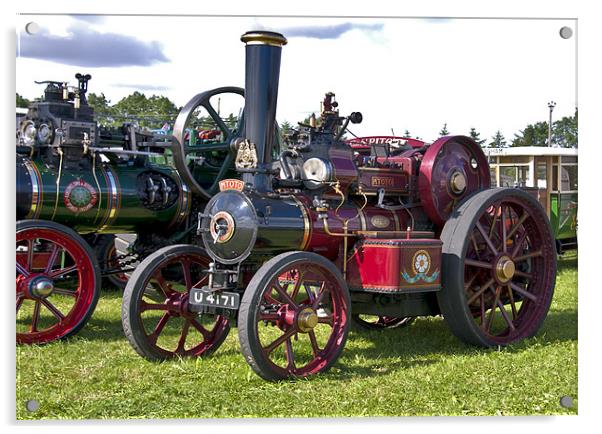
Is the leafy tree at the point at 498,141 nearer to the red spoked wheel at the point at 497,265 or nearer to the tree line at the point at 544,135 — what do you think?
the tree line at the point at 544,135

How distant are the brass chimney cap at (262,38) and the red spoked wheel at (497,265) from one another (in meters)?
1.64

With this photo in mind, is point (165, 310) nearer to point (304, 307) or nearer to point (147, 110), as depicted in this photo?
point (304, 307)

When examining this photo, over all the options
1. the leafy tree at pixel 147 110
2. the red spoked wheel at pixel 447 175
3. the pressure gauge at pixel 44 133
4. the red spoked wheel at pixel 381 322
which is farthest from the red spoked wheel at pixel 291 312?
the pressure gauge at pixel 44 133

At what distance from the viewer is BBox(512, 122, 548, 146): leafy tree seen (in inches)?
254

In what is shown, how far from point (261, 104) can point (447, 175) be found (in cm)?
141

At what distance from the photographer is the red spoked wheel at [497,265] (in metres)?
5.73

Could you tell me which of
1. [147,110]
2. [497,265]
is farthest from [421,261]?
[147,110]

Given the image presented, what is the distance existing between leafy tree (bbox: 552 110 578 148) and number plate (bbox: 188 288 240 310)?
2063 millimetres

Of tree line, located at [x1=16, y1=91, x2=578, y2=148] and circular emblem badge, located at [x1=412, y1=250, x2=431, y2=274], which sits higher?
tree line, located at [x1=16, y1=91, x2=578, y2=148]

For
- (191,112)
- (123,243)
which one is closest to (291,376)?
(191,112)

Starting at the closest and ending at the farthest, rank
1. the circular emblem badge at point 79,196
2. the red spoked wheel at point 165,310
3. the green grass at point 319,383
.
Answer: the green grass at point 319,383 < the red spoked wheel at point 165,310 < the circular emblem badge at point 79,196

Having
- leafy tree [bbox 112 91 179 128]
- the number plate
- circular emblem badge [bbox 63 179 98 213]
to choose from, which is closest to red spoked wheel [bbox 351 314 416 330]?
the number plate

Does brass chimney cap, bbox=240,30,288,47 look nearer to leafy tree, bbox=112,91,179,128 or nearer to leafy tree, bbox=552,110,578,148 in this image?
leafy tree, bbox=552,110,578,148
